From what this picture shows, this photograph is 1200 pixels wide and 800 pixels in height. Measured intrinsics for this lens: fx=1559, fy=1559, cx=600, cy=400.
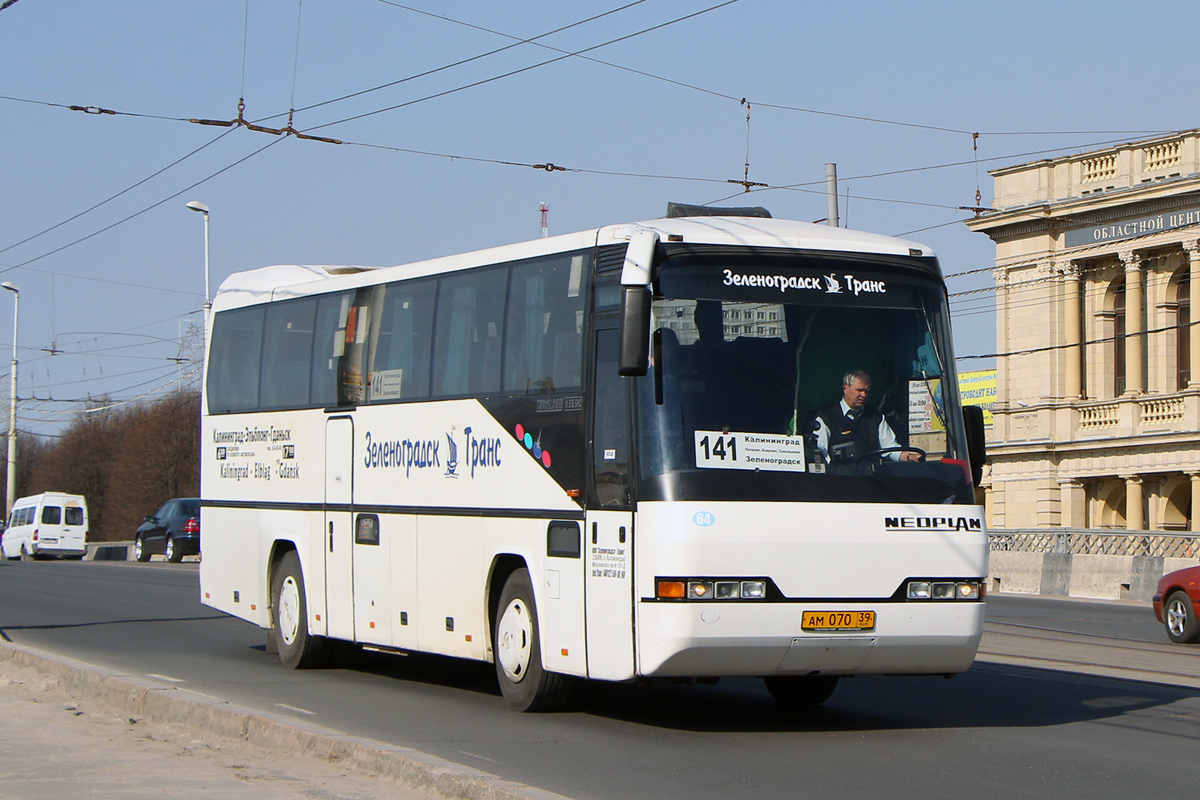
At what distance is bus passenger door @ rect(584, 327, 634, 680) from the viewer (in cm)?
962

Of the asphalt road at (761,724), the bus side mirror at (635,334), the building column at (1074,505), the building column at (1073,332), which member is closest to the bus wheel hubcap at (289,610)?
the asphalt road at (761,724)

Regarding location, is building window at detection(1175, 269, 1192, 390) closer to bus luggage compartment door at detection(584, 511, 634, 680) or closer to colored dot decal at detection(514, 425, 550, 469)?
colored dot decal at detection(514, 425, 550, 469)

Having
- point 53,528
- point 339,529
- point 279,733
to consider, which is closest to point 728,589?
point 279,733

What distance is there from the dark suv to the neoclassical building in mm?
24266

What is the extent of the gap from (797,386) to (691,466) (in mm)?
896

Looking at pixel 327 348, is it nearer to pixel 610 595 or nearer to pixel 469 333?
pixel 469 333

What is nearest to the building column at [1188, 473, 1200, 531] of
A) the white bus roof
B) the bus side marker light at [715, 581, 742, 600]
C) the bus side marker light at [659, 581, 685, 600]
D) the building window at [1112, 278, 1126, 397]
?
the building window at [1112, 278, 1126, 397]

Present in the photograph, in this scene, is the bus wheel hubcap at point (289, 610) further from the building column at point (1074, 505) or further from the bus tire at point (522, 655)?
the building column at point (1074, 505)

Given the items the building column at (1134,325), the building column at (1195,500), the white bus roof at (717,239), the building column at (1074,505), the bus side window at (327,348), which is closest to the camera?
the white bus roof at (717,239)

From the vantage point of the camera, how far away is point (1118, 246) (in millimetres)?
43875

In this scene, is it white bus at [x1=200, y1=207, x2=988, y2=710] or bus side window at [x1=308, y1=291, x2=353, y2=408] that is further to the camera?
bus side window at [x1=308, y1=291, x2=353, y2=408]

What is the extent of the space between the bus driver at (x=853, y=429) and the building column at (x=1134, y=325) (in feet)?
119

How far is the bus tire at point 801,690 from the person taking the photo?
11.4 m

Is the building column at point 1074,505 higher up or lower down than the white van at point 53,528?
higher up
